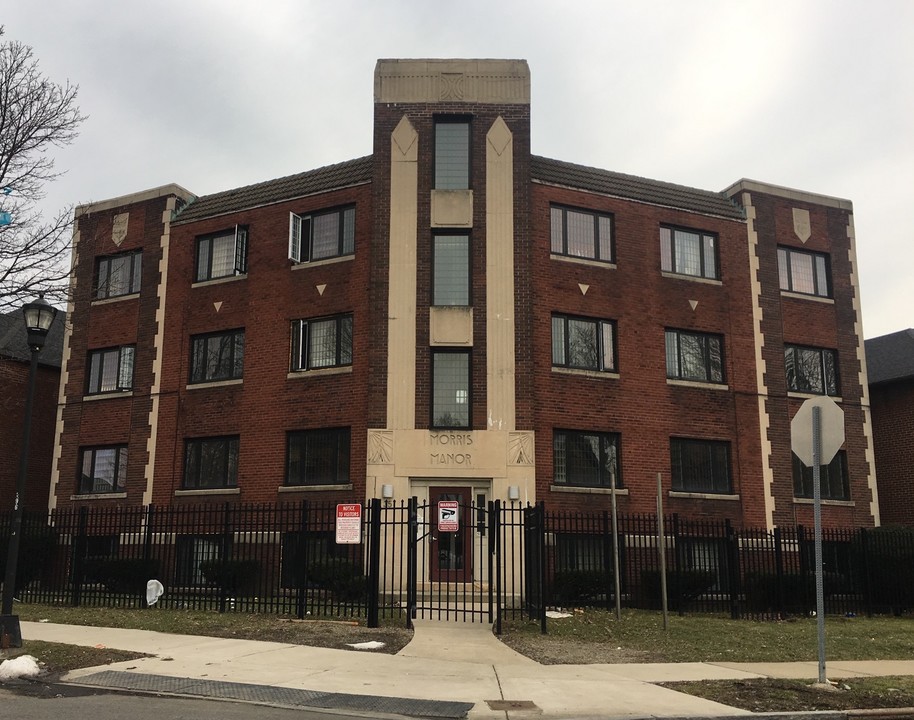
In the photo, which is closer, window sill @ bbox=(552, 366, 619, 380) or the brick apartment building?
the brick apartment building

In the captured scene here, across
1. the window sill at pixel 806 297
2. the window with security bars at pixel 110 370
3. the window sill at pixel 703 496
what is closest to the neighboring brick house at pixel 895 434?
the window sill at pixel 806 297

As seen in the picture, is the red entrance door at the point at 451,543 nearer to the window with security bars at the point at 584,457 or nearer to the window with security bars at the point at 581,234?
the window with security bars at the point at 584,457

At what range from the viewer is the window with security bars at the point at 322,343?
23.4m

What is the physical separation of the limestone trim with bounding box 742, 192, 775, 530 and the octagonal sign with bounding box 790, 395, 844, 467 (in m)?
14.7

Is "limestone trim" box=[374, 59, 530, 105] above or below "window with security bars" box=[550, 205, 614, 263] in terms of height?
above

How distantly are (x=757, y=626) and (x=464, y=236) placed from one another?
11.9 m

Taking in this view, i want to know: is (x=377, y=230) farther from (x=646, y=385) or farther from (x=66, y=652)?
(x=66, y=652)

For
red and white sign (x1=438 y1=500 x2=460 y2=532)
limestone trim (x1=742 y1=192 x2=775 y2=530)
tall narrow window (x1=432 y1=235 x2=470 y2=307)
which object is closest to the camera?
red and white sign (x1=438 y1=500 x2=460 y2=532)

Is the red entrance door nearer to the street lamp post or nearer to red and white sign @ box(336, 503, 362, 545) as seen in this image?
red and white sign @ box(336, 503, 362, 545)

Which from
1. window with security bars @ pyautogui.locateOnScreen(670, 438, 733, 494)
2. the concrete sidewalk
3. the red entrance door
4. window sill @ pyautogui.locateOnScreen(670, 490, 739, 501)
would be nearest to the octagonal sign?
the concrete sidewalk

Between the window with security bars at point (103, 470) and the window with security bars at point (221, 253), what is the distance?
5948 mm

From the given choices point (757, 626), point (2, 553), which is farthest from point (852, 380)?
point (2, 553)

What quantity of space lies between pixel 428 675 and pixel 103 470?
739 inches

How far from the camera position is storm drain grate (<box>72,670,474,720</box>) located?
8898 millimetres
